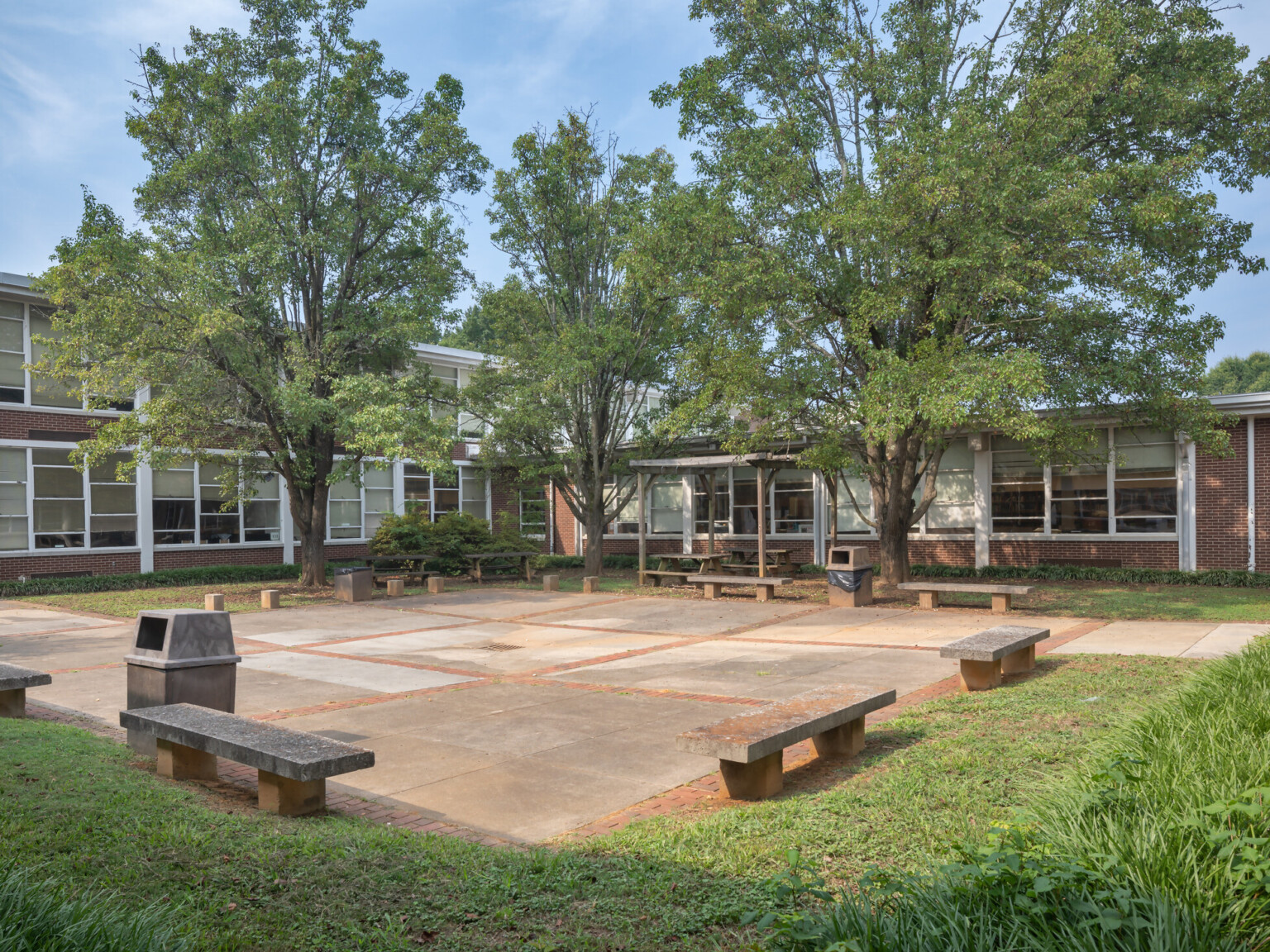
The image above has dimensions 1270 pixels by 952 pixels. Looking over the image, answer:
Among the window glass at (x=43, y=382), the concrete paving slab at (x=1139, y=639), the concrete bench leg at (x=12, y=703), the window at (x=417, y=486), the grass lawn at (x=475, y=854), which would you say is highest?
the window glass at (x=43, y=382)

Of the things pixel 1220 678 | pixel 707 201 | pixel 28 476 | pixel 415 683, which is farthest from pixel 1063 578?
pixel 28 476

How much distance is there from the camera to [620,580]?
21.8 m

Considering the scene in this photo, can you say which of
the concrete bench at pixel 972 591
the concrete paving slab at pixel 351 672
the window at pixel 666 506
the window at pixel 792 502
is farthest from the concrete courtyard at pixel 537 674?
the window at pixel 666 506

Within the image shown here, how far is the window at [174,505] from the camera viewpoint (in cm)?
2334

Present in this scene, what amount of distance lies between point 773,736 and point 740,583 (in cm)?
1217

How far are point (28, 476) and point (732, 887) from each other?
22.7 metres

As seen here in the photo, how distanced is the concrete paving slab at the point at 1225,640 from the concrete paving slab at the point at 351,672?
8.05 m

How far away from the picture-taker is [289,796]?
5031 millimetres

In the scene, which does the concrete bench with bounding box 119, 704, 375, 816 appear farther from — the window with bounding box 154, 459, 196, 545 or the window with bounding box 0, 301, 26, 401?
the window with bounding box 154, 459, 196, 545

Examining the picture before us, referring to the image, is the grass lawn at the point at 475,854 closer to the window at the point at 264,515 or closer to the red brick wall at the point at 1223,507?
the red brick wall at the point at 1223,507

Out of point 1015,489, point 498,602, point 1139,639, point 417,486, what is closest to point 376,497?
point 417,486

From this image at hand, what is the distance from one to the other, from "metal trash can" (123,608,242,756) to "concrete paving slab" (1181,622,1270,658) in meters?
9.30

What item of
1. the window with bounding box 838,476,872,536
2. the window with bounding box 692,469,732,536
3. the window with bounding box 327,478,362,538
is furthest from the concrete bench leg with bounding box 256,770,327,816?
the window with bounding box 327,478,362,538

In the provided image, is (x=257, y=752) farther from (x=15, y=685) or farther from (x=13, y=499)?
(x=13, y=499)
